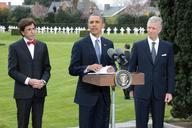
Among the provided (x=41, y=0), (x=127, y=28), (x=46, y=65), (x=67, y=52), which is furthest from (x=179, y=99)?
(x=41, y=0)

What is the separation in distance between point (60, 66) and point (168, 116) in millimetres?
13832

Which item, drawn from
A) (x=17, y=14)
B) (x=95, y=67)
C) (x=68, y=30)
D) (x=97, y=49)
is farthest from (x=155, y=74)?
(x=17, y=14)

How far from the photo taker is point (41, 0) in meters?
101

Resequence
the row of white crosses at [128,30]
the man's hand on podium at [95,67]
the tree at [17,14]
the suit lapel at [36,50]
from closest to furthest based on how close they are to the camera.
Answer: the man's hand on podium at [95,67]
the suit lapel at [36,50]
the row of white crosses at [128,30]
the tree at [17,14]

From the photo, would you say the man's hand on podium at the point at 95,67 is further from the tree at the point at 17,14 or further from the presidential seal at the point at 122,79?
the tree at the point at 17,14

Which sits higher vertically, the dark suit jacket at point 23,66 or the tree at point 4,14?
the dark suit jacket at point 23,66

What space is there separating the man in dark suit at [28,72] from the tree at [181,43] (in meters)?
3.25

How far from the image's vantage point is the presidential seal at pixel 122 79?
18.6 feet

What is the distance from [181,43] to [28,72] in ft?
11.5

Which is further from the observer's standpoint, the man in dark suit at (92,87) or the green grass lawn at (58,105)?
the green grass lawn at (58,105)

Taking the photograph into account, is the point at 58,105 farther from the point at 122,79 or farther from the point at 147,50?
the point at 122,79

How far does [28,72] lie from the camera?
6.96 meters

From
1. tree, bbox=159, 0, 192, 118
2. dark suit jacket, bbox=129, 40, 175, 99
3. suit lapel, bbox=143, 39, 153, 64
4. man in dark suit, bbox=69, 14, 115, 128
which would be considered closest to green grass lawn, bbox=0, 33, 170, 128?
tree, bbox=159, 0, 192, 118

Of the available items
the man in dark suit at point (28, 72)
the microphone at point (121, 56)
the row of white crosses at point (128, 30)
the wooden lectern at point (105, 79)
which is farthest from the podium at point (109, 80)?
the row of white crosses at point (128, 30)
